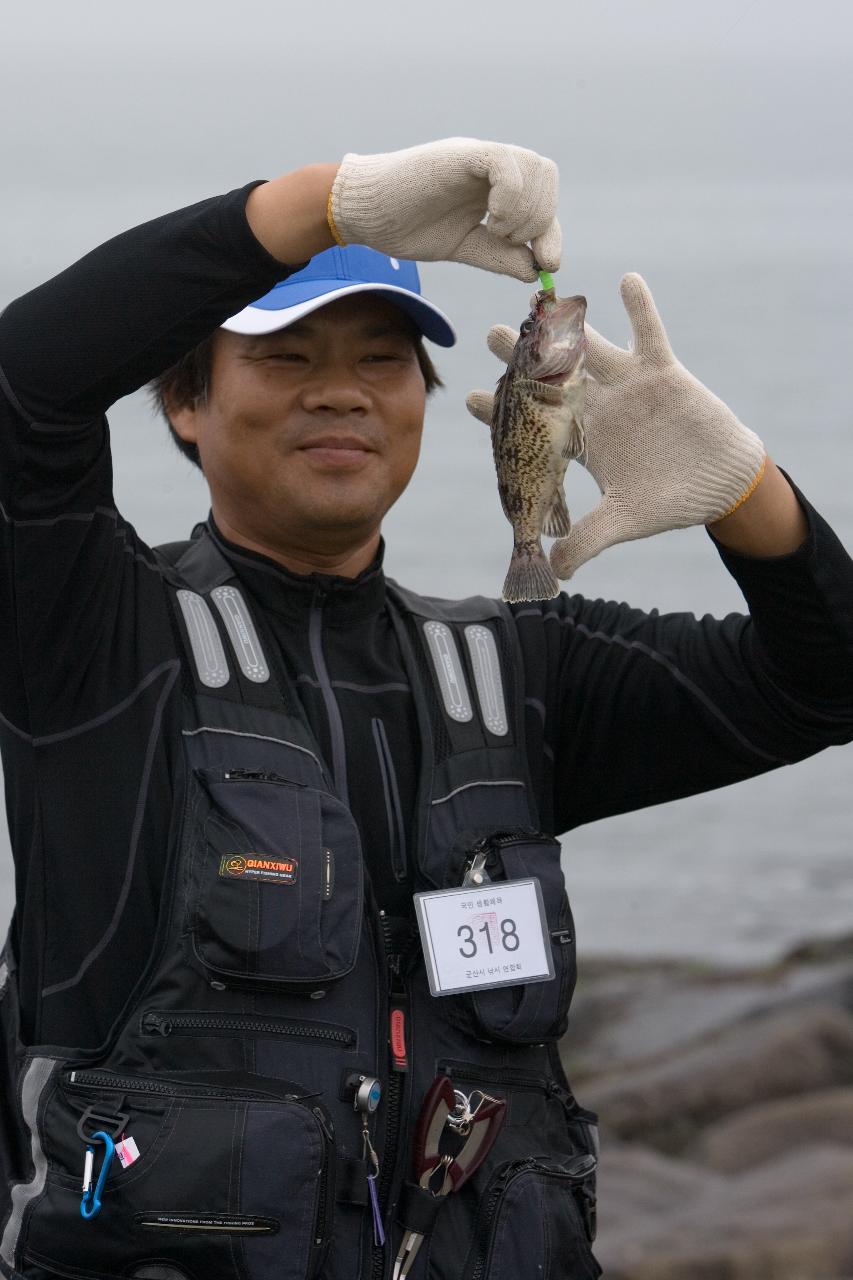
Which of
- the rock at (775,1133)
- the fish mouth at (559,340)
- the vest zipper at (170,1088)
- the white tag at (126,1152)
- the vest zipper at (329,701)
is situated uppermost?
the fish mouth at (559,340)

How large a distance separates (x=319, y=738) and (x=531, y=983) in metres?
0.60

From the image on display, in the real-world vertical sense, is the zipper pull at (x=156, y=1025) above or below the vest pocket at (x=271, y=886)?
below

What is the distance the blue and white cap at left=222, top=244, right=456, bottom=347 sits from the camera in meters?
3.31

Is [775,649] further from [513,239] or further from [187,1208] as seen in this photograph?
[187,1208]

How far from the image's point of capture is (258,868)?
300cm

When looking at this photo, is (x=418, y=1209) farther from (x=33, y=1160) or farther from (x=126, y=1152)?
(x=33, y=1160)

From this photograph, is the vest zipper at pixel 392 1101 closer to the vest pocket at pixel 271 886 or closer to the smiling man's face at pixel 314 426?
the vest pocket at pixel 271 886

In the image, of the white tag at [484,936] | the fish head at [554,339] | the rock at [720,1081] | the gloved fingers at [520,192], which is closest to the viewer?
the gloved fingers at [520,192]

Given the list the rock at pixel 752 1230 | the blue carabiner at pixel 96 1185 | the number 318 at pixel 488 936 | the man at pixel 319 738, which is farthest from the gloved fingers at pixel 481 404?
the rock at pixel 752 1230

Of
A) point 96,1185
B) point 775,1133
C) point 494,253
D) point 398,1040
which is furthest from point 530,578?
point 775,1133

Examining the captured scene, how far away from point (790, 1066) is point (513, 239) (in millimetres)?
5782

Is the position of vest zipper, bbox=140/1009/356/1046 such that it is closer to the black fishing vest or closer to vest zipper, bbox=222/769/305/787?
the black fishing vest

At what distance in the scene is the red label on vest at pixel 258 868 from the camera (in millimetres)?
2994

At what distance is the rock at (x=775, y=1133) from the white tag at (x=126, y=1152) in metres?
4.68
